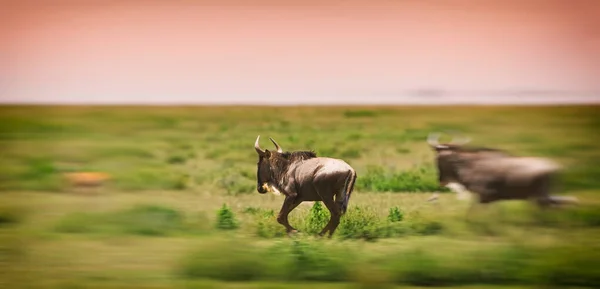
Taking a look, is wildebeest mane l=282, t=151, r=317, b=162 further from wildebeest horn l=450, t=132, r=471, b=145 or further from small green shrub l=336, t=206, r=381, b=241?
wildebeest horn l=450, t=132, r=471, b=145

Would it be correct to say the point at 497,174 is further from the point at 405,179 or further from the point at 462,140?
the point at 405,179

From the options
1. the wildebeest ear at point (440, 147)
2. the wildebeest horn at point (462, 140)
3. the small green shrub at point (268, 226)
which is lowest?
the small green shrub at point (268, 226)

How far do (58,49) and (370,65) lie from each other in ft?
4.10

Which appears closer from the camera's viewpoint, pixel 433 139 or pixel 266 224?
pixel 266 224

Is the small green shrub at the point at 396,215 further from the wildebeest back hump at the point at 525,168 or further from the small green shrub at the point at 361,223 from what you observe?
the wildebeest back hump at the point at 525,168

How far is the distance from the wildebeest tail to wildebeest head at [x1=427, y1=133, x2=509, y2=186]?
0.35 meters

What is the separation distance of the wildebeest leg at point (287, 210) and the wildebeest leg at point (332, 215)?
0.11 meters

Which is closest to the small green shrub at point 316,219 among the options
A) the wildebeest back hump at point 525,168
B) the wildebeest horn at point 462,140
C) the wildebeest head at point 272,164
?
the wildebeest head at point 272,164

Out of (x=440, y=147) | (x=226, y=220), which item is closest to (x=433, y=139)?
(x=440, y=147)

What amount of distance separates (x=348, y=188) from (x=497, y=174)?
59cm

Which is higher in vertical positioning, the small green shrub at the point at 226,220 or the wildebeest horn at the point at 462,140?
the wildebeest horn at the point at 462,140

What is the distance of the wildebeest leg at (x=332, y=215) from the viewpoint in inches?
132

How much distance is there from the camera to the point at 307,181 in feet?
11.0

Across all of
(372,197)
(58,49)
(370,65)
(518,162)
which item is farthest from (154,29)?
(518,162)
